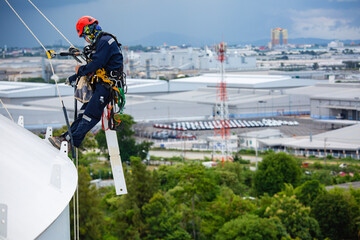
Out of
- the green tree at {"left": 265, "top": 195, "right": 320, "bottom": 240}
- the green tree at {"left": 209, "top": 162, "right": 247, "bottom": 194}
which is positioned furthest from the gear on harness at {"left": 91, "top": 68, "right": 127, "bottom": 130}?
the green tree at {"left": 209, "top": 162, "right": 247, "bottom": 194}

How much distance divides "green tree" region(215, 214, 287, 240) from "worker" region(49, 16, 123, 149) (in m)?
8.66

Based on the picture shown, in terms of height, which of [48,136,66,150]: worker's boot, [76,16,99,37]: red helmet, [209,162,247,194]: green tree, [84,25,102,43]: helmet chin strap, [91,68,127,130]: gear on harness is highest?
[76,16,99,37]: red helmet

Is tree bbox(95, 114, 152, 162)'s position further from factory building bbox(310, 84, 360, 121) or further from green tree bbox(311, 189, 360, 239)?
factory building bbox(310, 84, 360, 121)

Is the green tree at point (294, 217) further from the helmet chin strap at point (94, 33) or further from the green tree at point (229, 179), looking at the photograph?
the helmet chin strap at point (94, 33)

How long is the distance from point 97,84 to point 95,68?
0.14m

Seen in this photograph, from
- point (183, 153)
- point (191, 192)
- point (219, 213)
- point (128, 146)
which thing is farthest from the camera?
point (183, 153)

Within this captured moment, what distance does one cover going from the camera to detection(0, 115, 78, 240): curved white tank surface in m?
1.45

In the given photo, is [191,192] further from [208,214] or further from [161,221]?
[161,221]

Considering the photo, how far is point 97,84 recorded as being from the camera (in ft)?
9.50

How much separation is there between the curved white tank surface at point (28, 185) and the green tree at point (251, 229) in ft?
31.4

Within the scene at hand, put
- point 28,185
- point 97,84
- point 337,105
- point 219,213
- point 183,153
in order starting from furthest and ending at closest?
point 337,105
point 183,153
point 219,213
point 97,84
point 28,185

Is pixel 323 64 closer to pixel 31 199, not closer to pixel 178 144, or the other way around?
pixel 178 144

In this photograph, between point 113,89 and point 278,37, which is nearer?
point 113,89

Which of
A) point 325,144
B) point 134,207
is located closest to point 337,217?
point 134,207
